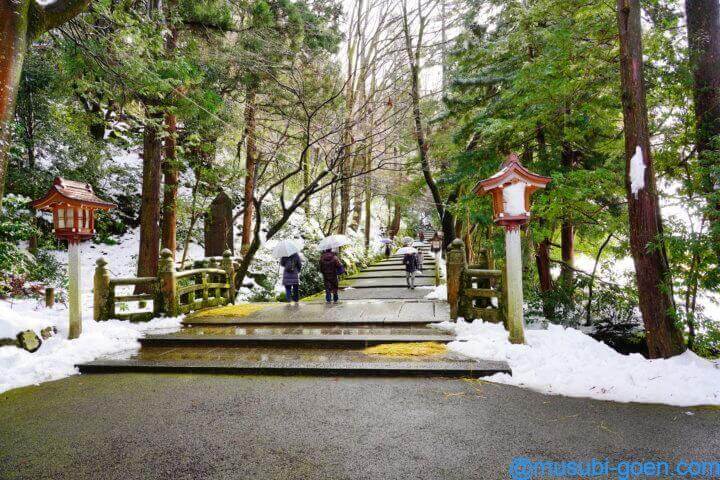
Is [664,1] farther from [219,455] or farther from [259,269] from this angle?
[259,269]

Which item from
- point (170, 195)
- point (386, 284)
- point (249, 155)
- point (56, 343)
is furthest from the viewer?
point (386, 284)

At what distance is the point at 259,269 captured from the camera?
49.0 ft

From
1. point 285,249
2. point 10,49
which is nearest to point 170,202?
point 285,249

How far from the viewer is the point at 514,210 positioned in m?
5.64

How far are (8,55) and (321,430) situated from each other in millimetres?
4215

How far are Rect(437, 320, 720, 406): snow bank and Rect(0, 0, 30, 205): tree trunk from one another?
5557mm

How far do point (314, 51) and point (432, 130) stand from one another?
655cm

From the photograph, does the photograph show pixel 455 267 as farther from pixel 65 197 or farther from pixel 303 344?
pixel 65 197

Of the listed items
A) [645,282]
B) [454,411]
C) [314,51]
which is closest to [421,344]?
[454,411]

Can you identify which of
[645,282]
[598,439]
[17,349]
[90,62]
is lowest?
[598,439]

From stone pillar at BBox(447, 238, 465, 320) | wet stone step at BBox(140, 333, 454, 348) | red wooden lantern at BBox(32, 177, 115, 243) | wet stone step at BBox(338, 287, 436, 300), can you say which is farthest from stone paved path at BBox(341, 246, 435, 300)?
red wooden lantern at BBox(32, 177, 115, 243)

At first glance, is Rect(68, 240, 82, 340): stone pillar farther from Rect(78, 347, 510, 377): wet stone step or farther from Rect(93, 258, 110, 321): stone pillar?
Rect(78, 347, 510, 377): wet stone step

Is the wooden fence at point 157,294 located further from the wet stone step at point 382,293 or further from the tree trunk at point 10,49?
the wet stone step at point 382,293

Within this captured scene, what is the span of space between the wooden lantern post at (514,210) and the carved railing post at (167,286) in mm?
6422
